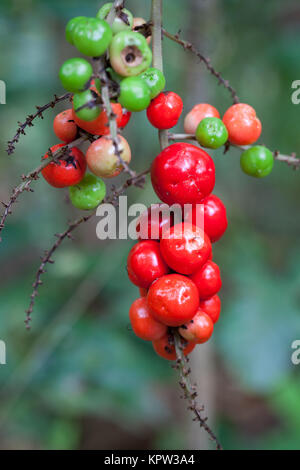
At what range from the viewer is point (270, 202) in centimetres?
331

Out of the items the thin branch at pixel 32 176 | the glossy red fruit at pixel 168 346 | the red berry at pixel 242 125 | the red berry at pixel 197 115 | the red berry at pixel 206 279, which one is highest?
the red berry at pixel 197 115

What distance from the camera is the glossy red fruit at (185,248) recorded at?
78cm

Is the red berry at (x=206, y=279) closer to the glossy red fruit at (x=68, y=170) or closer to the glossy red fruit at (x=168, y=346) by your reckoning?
the glossy red fruit at (x=168, y=346)

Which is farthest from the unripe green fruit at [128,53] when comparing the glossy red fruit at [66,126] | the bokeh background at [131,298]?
the bokeh background at [131,298]

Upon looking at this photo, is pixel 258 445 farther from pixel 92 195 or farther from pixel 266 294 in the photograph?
pixel 92 195

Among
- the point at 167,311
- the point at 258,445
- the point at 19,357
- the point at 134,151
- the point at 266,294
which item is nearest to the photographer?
the point at 167,311

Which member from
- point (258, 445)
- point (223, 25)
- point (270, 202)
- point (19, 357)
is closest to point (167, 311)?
point (19, 357)

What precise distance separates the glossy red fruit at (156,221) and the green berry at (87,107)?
24 centimetres

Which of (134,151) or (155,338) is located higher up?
(134,151)

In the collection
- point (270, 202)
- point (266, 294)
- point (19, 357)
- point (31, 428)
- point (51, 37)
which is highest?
point (51, 37)

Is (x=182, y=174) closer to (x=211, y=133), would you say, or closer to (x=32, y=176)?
(x=211, y=133)

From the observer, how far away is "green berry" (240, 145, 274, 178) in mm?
814

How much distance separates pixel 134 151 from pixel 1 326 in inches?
48.8

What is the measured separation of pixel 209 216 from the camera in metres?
0.87
